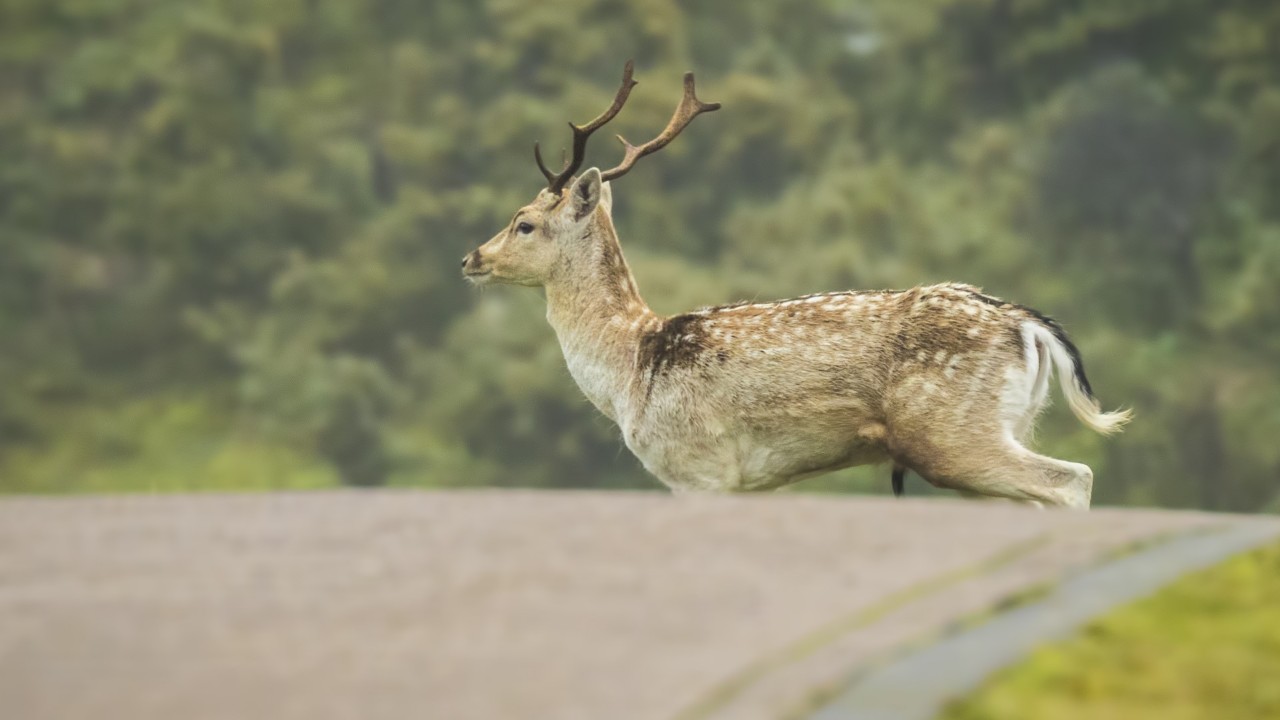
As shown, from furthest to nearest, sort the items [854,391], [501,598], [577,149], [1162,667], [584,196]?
[577,149] < [584,196] < [854,391] < [501,598] < [1162,667]

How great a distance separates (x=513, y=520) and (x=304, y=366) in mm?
27197

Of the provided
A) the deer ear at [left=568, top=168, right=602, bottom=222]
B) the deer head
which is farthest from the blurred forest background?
the deer ear at [left=568, top=168, right=602, bottom=222]

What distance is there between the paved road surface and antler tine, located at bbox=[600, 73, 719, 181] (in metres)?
3.35

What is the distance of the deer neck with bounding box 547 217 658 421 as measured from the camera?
8.19 metres

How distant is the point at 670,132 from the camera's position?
29.9 feet

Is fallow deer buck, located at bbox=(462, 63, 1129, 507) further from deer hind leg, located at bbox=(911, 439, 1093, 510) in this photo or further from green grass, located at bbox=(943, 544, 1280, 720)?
green grass, located at bbox=(943, 544, 1280, 720)

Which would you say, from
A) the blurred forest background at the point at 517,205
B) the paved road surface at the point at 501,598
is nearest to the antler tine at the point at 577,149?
the paved road surface at the point at 501,598

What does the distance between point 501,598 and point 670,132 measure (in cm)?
482

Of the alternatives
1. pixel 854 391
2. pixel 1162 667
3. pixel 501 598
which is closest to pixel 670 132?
pixel 854 391

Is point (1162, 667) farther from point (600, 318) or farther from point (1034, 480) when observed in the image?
point (600, 318)

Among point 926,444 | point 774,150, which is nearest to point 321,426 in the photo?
point 774,150

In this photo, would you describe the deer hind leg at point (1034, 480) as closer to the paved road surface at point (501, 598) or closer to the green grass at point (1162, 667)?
the paved road surface at point (501, 598)

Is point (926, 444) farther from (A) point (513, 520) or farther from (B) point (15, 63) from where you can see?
(B) point (15, 63)

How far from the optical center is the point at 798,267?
29734 mm
